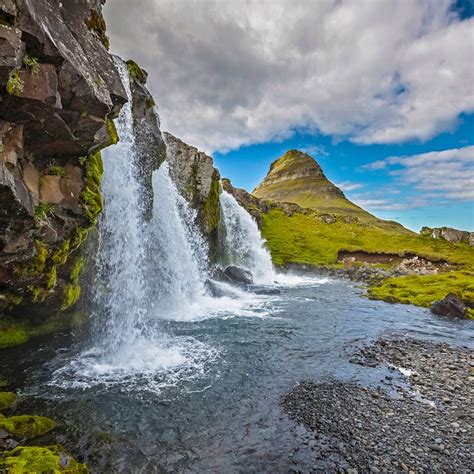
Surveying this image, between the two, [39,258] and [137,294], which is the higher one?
[39,258]

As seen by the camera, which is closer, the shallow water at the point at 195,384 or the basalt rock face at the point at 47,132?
the shallow water at the point at 195,384

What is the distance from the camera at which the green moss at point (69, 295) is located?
76.9ft

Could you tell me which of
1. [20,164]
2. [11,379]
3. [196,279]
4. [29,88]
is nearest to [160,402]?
[11,379]

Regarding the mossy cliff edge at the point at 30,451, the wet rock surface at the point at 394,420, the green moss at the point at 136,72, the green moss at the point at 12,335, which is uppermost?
the green moss at the point at 136,72

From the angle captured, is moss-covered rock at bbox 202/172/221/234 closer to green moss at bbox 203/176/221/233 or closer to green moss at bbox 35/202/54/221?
green moss at bbox 203/176/221/233

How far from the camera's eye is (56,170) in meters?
18.5

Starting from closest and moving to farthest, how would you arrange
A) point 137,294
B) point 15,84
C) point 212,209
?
point 15,84
point 137,294
point 212,209

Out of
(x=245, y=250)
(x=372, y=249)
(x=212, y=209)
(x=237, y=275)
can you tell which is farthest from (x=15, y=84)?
(x=372, y=249)

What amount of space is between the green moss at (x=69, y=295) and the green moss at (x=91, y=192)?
579cm

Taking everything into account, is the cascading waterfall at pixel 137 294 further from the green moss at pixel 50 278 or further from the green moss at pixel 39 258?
the green moss at pixel 39 258

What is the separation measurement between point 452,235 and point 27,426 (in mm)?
128867

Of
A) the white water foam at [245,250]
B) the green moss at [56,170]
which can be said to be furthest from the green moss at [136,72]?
the white water foam at [245,250]

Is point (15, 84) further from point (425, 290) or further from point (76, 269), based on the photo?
point (425, 290)

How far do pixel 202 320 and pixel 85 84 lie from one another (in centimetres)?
2337
